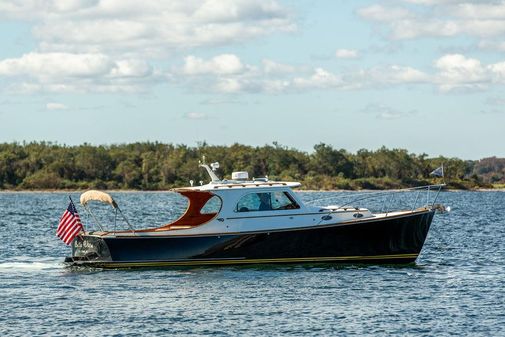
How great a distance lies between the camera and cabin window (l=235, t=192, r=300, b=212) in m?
36.5

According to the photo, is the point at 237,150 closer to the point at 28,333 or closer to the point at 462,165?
the point at 462,165

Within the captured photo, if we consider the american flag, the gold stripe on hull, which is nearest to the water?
the gold stripe on hull

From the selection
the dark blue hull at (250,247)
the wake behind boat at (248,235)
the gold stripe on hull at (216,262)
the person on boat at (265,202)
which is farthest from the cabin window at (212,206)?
the gold stripe on hull at (216,262)

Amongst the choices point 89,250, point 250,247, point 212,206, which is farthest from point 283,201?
point 89,250

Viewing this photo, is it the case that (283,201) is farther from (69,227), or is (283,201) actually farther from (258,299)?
(69,227)

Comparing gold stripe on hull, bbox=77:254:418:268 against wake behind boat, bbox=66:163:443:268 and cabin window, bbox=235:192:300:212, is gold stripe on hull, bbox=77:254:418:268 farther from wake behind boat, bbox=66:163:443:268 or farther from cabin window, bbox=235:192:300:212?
cabin window, bbox=235:192:300:212

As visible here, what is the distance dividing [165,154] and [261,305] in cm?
14545

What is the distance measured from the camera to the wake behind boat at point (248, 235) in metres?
36.1

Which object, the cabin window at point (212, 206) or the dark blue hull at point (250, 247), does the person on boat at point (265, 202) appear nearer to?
the dark blue hull at point (250, 247)

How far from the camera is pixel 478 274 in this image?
36.2 metres

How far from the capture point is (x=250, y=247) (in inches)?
1426

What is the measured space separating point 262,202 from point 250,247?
1582 mm

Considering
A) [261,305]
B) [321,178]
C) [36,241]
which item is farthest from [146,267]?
[321,178]

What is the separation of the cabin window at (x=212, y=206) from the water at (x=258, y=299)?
2.00 metres
